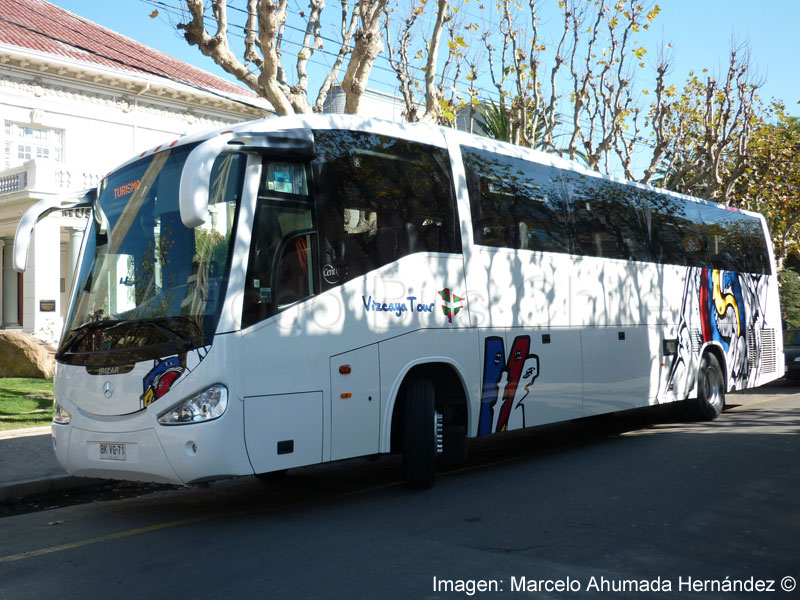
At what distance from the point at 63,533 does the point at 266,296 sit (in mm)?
2458

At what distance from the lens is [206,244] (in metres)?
6.68

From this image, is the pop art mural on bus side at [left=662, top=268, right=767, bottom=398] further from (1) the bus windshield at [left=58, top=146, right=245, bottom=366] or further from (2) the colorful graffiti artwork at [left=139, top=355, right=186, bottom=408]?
(2) the colorful graffiti artwork at [left=139, top=355, right=186, bottom=408]

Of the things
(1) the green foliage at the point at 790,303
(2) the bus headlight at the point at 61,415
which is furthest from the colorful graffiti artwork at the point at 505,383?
(1) the green foliage at the point at 790,303

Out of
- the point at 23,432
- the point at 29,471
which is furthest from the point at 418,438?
the point at 23,432

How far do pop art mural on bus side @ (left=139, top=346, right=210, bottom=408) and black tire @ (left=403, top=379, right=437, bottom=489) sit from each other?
88.5 inches

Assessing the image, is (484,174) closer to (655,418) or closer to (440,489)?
(440,489)

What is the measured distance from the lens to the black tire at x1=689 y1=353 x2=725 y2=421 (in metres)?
13.1

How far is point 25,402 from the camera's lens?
14477 mm

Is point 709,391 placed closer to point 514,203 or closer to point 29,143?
point 514,203

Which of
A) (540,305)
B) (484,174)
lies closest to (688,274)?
(540,305)

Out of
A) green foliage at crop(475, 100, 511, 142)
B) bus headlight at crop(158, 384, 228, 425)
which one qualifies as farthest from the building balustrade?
bus headlight at crop(158, 384, 228, 425)

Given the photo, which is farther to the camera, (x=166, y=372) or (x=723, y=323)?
(x=723, y=323)

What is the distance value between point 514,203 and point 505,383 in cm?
201

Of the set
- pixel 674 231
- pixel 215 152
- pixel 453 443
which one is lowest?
pixel 453 443
